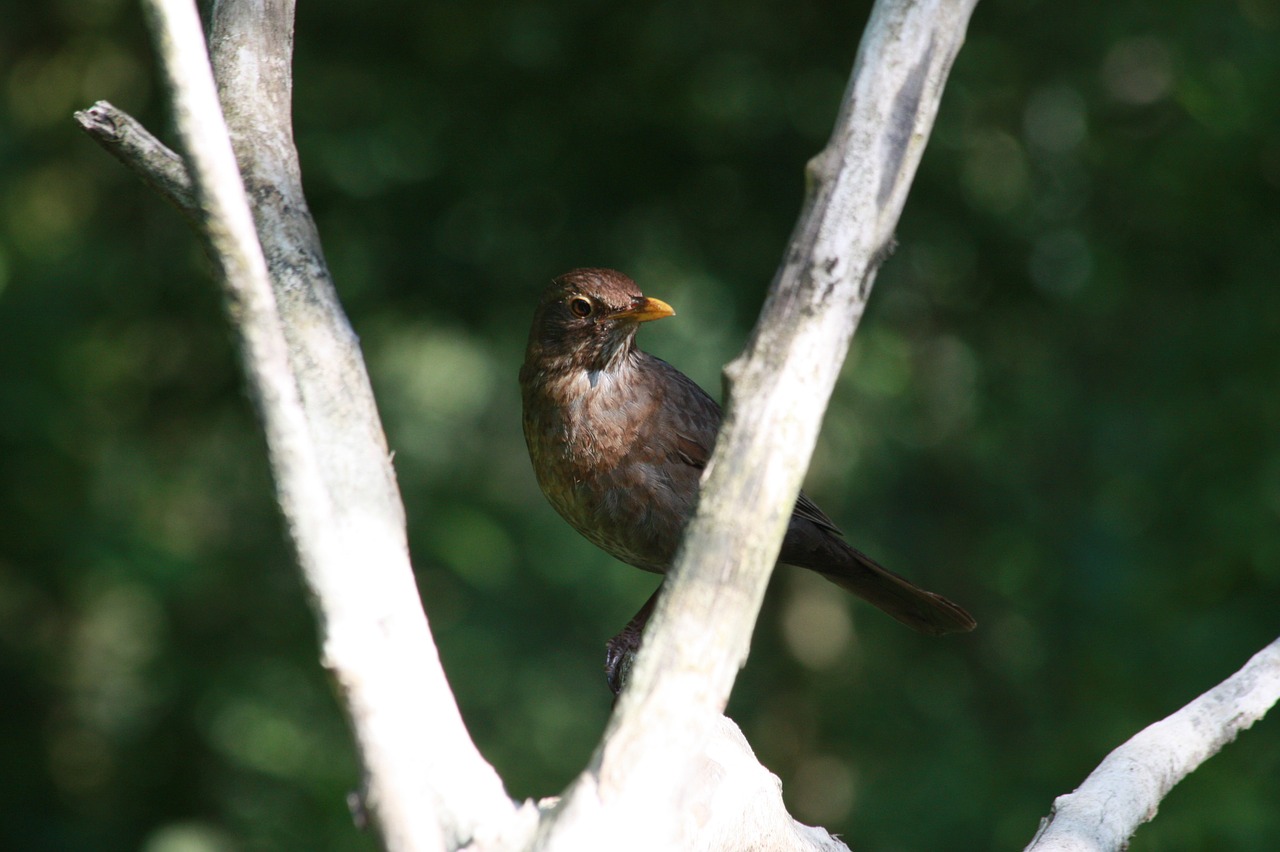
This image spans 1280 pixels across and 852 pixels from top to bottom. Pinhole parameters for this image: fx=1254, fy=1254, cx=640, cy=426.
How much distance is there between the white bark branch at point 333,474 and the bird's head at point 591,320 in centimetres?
137

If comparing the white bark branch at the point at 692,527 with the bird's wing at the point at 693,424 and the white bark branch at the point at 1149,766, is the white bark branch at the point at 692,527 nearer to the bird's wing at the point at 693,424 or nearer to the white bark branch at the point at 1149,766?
the white bark branch at the point at 1149,766

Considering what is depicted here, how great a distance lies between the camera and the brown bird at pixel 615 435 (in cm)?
350

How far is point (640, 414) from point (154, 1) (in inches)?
81.1

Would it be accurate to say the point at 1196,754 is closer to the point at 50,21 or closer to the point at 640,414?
the point at 640,414

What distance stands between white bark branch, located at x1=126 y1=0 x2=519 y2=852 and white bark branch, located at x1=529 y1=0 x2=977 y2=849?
0.72ft

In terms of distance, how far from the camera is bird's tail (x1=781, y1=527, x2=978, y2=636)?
3.76 metres

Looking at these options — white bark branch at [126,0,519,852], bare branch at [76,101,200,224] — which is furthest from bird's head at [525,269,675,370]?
bare branch at [76,101,200,224]

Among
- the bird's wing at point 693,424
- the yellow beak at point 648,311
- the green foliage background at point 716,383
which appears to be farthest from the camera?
the green foliage background at point 716,383

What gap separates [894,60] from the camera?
6.45 ft

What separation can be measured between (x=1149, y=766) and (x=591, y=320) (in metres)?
1.87

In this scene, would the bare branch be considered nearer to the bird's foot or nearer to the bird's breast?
the bird's breast

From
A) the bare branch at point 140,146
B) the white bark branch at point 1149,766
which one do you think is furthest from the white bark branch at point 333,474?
the white bark branch at point 1149,766


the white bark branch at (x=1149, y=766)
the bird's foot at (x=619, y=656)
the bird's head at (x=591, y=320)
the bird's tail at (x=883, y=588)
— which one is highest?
the bird's head at (x=591, y=320)

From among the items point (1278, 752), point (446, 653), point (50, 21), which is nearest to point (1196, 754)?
point (1278, 752)
